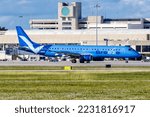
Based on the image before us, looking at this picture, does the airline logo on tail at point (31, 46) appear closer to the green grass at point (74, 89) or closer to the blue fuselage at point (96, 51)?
the blue fuselage at point (96, 51)

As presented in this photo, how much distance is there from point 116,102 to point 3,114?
246 centimetres

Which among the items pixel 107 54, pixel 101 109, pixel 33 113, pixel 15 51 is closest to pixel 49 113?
pixel 33 113

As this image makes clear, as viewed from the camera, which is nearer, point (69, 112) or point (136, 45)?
point (69, 112)

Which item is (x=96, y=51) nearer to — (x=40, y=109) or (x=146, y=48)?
(x=146, y=48)

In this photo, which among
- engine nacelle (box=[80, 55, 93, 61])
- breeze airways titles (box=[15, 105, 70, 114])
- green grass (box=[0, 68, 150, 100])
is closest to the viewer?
breeze airways titles (box=[15, 105, 70, 114])

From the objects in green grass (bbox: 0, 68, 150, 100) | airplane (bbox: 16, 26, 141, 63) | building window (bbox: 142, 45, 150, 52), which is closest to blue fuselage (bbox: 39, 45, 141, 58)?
airplane (bbox: 16, 26, 141, 63)

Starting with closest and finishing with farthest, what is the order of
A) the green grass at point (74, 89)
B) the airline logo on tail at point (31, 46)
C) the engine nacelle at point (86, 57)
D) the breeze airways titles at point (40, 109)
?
1. the breeze airways titles at point (40, 109)
2. the green grass at point (74, 89)
3. the engine nacelle at point (86, 57)
4. the airline logo on tail at point (31, 46)

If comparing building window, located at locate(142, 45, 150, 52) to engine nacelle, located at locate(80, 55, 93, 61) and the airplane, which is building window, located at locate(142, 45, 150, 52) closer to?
the airplane

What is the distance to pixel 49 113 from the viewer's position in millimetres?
12703

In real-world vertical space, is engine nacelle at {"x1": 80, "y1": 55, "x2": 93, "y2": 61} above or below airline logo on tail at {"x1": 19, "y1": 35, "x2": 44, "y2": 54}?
below

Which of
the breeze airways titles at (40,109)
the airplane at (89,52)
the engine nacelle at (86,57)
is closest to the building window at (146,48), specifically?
the airplane at (89,52)

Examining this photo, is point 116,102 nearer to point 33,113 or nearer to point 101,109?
point 101,109

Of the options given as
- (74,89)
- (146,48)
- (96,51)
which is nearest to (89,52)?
(96,51)

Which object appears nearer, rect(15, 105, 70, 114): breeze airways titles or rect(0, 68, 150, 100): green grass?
rect(15, 105, 70, 114): breeze airways titles
